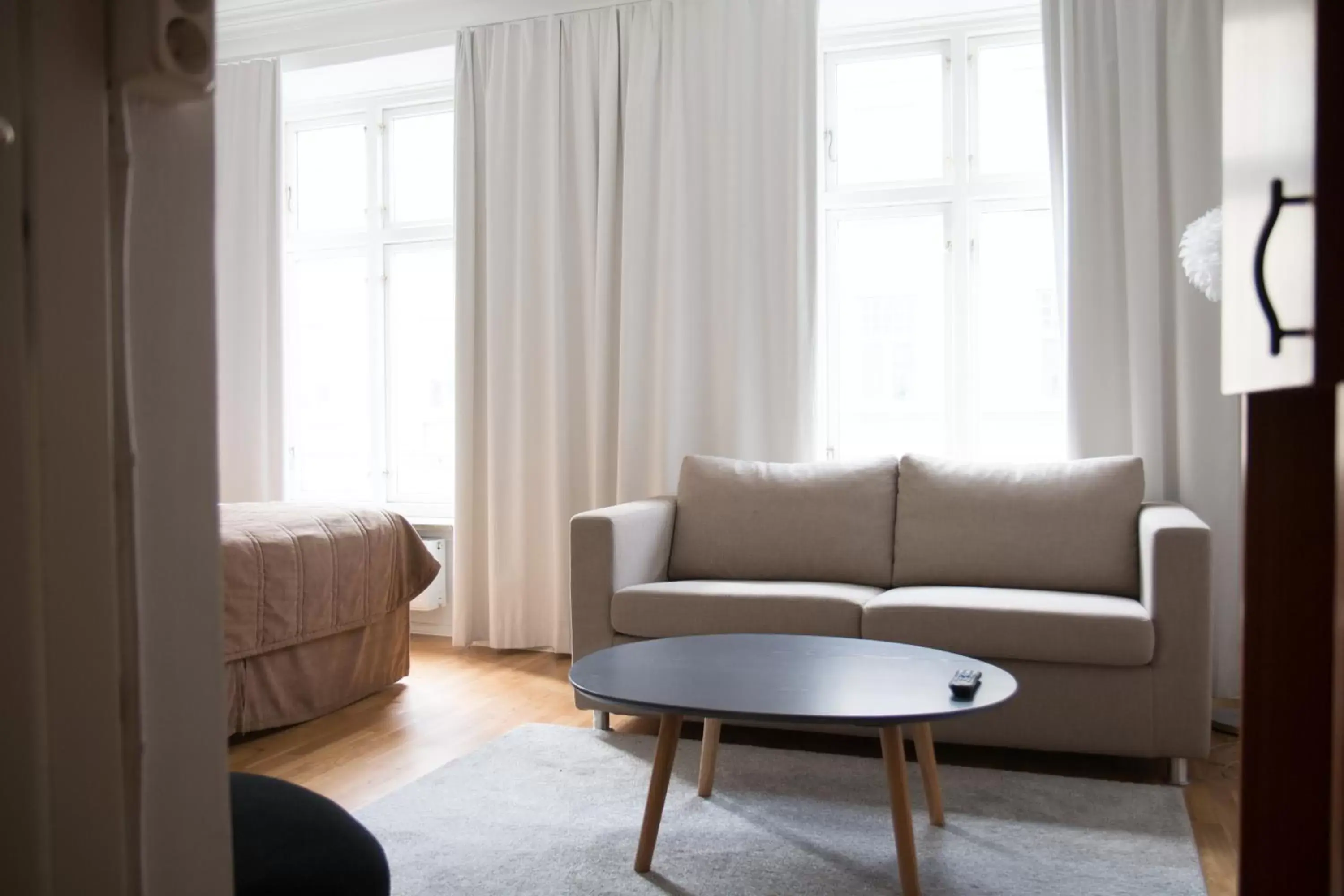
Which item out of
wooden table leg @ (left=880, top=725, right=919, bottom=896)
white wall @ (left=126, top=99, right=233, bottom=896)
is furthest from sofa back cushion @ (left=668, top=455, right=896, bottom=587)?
white wall @ (left=126, top=99, right=233, bottom=896)

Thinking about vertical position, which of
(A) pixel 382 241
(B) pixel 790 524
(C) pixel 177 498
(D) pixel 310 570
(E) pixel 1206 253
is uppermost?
(A) pixel 382 241

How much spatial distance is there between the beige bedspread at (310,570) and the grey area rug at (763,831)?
73 cm

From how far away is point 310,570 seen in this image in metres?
3.25

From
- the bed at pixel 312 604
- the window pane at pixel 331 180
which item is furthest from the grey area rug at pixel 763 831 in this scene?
the window pane at pixel 331 180

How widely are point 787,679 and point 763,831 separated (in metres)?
0.40

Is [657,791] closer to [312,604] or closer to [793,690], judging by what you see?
[793,690]

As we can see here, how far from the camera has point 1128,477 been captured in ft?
10.7

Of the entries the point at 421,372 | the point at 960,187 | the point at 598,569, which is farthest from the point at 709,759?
the point at 421,372

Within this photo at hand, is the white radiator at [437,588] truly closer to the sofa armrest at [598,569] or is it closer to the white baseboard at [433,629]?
the white baseboard at [433,629]

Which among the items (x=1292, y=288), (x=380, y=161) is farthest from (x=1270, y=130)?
(x=380, y=161)

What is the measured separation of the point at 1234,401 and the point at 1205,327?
0.27 m

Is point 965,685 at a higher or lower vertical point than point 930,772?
higher

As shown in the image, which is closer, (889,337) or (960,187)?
(960,187)

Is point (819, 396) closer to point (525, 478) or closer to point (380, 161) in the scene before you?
point (525, 478)
